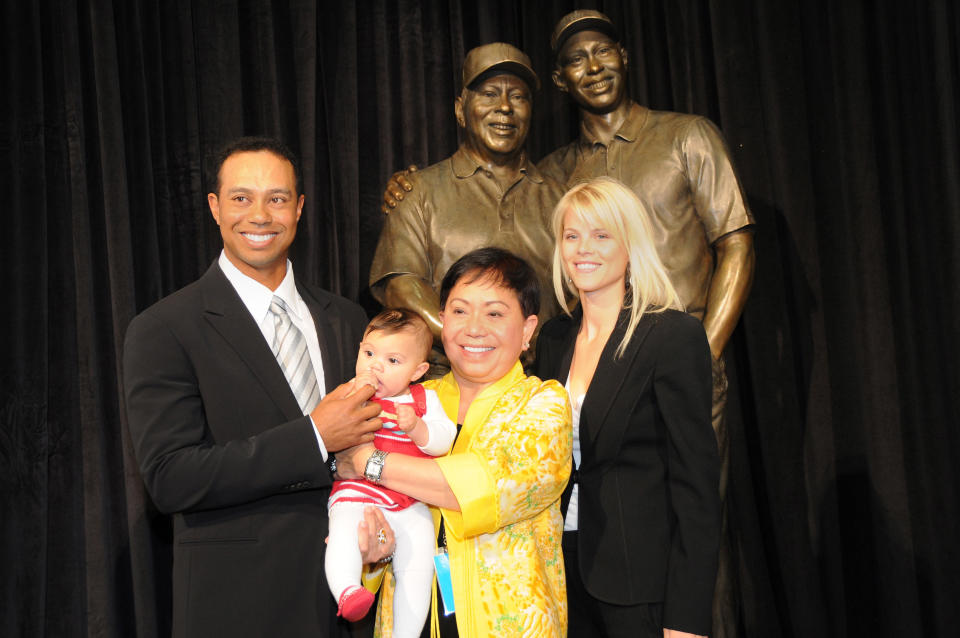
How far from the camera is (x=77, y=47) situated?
320cm

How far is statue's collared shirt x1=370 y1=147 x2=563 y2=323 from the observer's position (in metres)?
2.92

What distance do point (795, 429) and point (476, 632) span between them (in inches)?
91.4

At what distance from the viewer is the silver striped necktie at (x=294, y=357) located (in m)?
2.00

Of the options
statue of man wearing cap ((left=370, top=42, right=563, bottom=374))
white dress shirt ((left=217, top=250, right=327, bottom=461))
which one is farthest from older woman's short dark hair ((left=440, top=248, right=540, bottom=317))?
statue of man wearing cap ((left=370, top=42, right=563, bottom=374))

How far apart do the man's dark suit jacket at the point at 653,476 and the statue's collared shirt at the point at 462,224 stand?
1027 millimetres

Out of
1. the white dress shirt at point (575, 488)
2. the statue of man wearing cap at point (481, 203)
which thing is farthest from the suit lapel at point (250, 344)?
the statue of man wearing cap at point (481, 203)

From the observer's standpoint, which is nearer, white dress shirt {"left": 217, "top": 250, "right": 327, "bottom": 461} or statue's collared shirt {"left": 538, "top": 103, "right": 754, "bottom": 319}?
white dress shirt {"left": 217, "top": 250, "right": 327, "bottom": 461}

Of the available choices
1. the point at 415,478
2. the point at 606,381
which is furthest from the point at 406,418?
the point at 606,381

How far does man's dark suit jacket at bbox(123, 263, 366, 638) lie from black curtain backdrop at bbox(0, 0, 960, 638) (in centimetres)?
137

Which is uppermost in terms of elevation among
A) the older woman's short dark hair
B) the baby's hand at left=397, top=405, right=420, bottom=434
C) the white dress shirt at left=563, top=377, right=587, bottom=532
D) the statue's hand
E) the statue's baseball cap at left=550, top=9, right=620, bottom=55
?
the statue's baseball cap at left=550, top=9, right=620, bottom=55

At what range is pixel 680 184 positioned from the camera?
294 cm

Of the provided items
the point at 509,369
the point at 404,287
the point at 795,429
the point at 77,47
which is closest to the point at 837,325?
the point at 795,429

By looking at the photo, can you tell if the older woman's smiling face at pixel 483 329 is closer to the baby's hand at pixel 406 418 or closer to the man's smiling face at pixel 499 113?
the baby's hand at pixel 406 418

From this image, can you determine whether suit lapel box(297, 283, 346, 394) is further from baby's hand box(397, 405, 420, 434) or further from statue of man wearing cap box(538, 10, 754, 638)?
statue of man wearing cap box(538, 10, 754, 638)
